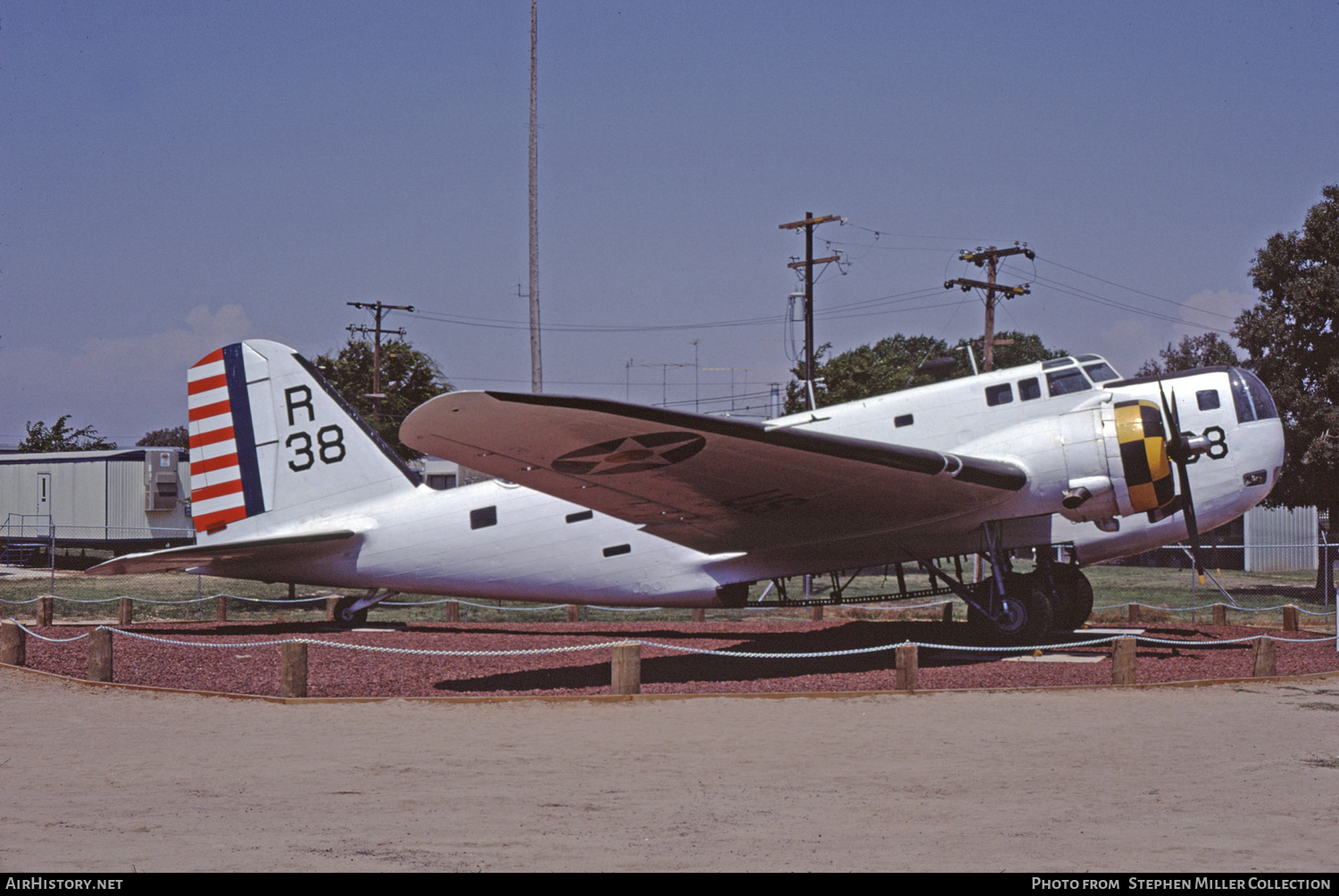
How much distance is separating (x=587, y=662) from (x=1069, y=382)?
834 centimetres

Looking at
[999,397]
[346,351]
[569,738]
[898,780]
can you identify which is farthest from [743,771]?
[346,351]

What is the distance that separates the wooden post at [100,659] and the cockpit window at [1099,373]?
14.3 metres

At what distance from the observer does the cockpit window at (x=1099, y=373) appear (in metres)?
16.9

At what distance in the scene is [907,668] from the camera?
1358 centimetres

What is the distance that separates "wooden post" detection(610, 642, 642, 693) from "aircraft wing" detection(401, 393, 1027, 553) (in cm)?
217

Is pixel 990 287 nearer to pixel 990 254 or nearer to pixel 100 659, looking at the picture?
pixel 990 254

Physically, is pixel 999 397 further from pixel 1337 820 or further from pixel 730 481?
pixel 1337 820

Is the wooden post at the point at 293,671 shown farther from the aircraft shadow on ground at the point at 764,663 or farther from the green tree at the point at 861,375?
the green tree at the point at 861,375

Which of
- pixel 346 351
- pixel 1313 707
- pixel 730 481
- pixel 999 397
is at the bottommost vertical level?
pixel 1313 707

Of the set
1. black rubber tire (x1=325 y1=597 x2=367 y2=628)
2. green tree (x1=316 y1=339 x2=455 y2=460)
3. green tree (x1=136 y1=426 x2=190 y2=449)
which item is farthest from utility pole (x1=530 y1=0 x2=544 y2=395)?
green tree (x1=136 y1=426 x2=190 y2=449)
